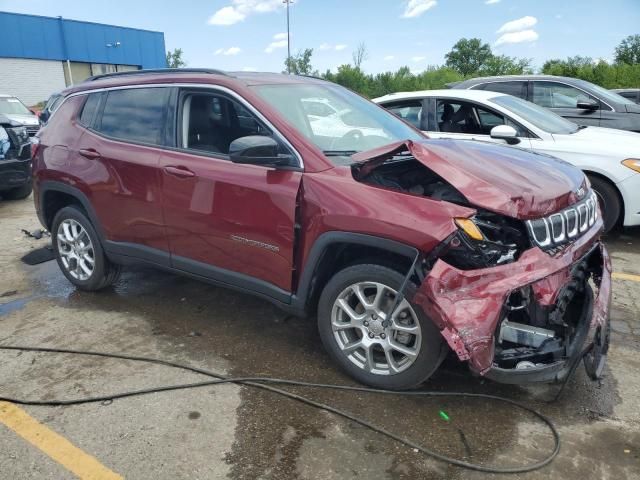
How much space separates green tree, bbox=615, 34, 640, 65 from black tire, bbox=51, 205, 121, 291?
2160 inches

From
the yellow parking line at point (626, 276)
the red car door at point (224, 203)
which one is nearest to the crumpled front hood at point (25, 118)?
the red car door at point (224, 203)

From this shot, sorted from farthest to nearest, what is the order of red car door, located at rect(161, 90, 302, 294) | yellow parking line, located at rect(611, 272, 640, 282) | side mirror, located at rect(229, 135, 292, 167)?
yellow parking line, located at rect(611, 272, 640, 282)
red car door, located at rect(161, 90, 302, 294)
side mirror, located at rect(229, 135, 292, 167)

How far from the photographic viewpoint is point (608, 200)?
545cm

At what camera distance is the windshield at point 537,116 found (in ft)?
19.2

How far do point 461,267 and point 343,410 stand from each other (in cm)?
99

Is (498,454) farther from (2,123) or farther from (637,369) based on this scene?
(2,123)

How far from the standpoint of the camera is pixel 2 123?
25.7 ft

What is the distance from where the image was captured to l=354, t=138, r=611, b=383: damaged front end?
241 cm

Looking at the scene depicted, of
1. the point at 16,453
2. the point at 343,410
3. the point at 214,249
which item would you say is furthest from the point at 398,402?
the point at 16,453

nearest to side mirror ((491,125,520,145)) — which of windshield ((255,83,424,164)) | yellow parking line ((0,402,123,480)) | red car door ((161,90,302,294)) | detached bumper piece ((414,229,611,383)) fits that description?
windshield ((255,83,424,164))

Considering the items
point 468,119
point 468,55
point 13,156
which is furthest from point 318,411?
point 468,55

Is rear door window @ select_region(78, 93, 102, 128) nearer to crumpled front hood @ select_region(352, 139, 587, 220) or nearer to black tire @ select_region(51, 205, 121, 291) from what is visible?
black tire @ select_region(51, 205, 121, 291)

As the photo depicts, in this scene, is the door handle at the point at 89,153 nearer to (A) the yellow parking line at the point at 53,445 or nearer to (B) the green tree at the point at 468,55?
(A) the yellow parking line at the point at 53,445

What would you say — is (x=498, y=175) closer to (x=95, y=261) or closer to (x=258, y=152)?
(x=258, y=152)
